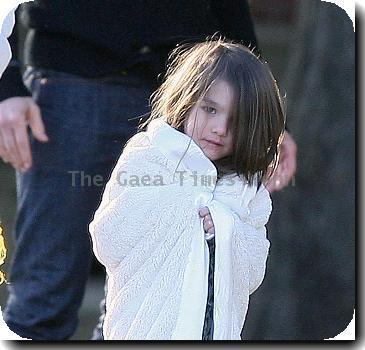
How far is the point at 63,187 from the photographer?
2.48 metres

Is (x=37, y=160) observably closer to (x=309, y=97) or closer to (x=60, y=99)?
(x=60, y=99)

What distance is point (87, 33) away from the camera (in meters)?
2.42

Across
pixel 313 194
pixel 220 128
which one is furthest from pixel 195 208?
pixel 313 194

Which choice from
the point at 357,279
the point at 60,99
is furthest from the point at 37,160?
the point at 357,279

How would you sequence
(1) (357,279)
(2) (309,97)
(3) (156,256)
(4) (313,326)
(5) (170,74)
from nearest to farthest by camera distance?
(3) (156,256)
(5) (170,74)
(1) (357,279)
(4) (313,326)
(2) (309,97)

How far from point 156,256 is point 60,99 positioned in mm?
505

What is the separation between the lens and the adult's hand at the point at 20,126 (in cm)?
245

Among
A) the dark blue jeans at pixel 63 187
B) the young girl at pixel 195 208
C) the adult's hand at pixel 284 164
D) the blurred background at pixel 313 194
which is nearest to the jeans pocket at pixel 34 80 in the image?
the dark blue jeans at pixel 63 187

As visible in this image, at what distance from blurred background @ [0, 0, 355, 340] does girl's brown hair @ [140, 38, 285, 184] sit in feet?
2.94

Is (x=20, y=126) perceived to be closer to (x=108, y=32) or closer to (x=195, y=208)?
(x=108, y=32)

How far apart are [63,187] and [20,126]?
177mm

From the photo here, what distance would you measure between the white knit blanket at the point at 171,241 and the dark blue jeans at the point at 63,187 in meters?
0.24

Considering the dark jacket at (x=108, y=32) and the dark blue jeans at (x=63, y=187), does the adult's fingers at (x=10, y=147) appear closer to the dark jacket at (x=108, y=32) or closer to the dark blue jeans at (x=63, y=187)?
the dark blue jeans at (x=63, y=187)

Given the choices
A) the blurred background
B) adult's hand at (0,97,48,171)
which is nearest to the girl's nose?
adult's hand at (0,97,48,171)
